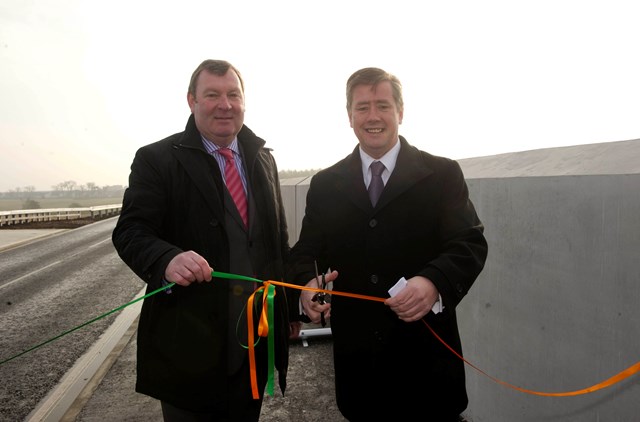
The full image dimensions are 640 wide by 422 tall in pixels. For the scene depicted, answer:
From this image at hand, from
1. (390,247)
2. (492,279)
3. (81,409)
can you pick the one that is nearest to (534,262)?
(492,279)

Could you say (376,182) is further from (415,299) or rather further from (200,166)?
(200,166)

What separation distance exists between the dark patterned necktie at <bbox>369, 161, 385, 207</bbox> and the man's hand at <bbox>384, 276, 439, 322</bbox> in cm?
49

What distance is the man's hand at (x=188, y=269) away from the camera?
1.92m

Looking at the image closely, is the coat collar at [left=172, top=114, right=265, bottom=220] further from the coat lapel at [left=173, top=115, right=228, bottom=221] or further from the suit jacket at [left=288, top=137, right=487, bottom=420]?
the suit jacket at [left=288, top=137, right=487, bottom=420]

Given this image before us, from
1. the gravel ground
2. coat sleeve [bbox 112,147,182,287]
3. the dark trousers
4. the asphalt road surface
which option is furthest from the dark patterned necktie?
the gravel ground

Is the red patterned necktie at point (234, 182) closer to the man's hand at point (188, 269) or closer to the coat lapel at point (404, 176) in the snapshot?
the man's hand at point (188, 269)

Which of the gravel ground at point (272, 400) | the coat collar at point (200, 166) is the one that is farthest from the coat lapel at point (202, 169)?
the gravel ground at point (272, 400)

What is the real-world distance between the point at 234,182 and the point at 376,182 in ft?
2.74

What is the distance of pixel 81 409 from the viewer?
374 cm

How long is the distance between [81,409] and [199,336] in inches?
93.4

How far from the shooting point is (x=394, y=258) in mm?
2006

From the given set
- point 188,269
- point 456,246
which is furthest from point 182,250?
point 456,246

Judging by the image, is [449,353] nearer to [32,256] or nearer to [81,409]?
[81,409]

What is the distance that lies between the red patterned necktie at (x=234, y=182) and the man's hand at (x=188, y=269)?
0.50 metres
